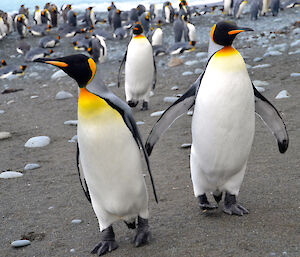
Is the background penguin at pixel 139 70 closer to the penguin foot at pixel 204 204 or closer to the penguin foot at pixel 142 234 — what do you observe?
the penguin foot at pixel 204 204

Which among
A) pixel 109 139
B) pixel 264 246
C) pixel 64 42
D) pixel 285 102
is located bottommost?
pixel 64 42

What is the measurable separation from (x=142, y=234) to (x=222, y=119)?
2.50 feet

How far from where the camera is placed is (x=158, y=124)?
9.14 feet

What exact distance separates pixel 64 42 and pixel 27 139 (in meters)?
9.25

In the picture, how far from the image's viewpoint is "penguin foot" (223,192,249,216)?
269 cm

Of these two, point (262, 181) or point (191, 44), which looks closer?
point (262, 181)

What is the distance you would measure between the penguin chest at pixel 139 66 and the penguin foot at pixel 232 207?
352 cm

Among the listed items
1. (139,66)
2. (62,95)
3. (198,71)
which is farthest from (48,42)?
(139,66)

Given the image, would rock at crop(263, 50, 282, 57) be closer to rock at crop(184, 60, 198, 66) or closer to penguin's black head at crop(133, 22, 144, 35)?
rock at crop(184, 60, 198, 66)

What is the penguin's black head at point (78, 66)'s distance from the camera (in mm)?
2240

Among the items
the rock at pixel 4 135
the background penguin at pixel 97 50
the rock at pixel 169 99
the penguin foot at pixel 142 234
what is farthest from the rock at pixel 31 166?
the background penguin at pixel 97 50

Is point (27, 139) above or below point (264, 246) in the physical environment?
below

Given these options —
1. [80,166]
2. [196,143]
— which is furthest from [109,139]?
[196,143]

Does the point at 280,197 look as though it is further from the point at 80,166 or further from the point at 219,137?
the point at 80,166
